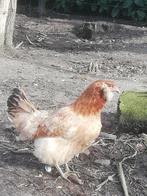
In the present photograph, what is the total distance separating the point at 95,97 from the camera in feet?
16.0

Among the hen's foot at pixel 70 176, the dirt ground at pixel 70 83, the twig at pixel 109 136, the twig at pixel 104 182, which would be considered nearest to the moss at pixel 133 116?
the dirt ground at pixel 70 83

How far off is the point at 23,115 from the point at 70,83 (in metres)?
3.32

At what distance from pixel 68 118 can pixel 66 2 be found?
11.2 metres

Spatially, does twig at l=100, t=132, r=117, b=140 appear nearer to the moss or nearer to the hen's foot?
Answer: the moss

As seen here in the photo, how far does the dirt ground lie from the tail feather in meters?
0.44

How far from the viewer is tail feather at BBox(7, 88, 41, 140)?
505cm

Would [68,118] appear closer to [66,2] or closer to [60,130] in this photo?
[60,130]

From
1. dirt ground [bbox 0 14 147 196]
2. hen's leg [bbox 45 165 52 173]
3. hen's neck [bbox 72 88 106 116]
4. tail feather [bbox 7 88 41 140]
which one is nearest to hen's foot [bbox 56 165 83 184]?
dirt ground [bbox 0 14 147 196]

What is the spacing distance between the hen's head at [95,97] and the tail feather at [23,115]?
435 mm

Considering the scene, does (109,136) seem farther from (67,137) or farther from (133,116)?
(67,137)

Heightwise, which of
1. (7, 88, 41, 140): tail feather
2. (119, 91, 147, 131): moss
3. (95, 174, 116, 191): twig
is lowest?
(95, 174, 116, 191): twig

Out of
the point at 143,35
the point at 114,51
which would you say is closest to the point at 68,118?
the point at 114,51

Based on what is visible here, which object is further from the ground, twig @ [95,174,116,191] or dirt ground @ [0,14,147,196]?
dirt ground @ [0,14,147,196]

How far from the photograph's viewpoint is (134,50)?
11117 mm
